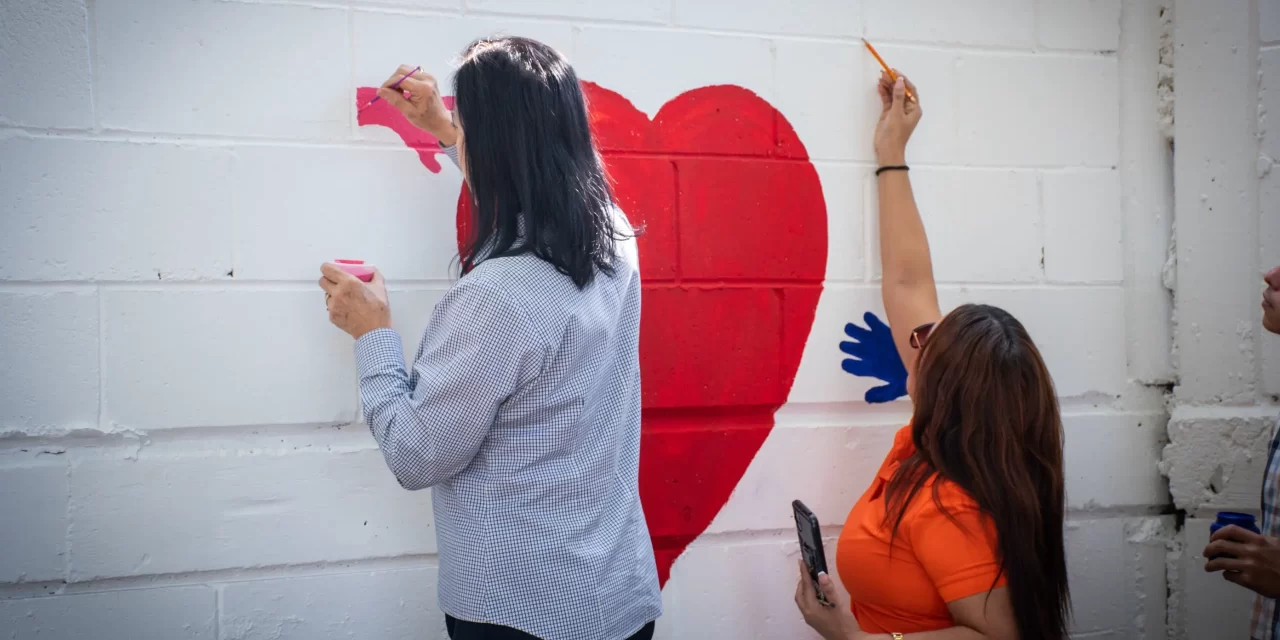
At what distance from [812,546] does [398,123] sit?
1.14 meters

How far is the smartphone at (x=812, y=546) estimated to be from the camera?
4.66 feet

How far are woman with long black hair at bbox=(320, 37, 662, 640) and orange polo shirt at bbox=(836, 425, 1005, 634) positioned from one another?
0.39 meters

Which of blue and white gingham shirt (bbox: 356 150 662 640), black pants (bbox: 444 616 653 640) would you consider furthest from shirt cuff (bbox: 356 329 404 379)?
black pants (bbox: 444 616 653 640)

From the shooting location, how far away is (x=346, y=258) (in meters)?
1.71

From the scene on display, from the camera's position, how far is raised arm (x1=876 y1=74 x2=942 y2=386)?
6.01 feet

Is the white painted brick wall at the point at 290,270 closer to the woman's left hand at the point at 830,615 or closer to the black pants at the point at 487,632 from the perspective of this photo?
the woman's left hand at the point at 830,615

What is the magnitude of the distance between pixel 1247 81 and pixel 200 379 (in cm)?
236

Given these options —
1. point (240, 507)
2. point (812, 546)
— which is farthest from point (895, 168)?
point (240, 507)

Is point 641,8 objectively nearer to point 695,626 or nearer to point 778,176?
point 778,176

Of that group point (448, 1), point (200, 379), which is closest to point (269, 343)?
point (200, 379)

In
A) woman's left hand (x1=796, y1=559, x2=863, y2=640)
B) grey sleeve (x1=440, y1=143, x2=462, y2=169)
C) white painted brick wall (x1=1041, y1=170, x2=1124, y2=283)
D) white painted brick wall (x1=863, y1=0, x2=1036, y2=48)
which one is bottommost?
woman's left hand (x1=796, y1=559, x2=863, y2=640)

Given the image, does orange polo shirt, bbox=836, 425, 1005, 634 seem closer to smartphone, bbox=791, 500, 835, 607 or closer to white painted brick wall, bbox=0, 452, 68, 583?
smartphone, bbox=791, 500, 835, 607

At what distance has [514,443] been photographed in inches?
47.7

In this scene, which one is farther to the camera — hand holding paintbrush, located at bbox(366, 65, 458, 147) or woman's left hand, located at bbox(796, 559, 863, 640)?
hand holding paintbrush, located at bbox(366, 65, 458, 147)
